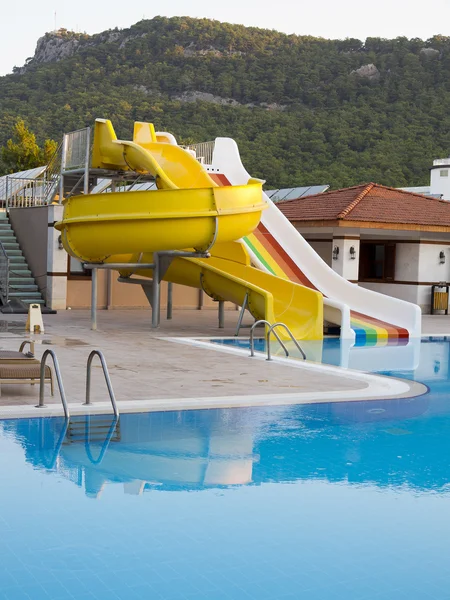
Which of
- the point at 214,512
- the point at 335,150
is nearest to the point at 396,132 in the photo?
the point at 335,150

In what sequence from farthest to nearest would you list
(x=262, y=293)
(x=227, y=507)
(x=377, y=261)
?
(x=377, y=261) → (x=262, y=293) → (x=227, y=507)

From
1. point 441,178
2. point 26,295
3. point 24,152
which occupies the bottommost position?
point 26,295

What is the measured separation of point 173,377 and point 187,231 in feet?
20.2

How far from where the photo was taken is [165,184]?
20062mm

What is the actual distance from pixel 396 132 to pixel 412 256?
25.7 meters

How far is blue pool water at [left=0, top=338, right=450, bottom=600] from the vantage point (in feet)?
17.5

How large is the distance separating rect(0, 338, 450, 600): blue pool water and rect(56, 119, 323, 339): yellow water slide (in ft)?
27.2

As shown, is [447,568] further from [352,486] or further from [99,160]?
[99,160]

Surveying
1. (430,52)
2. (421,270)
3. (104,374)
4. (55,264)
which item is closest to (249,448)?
(104,374)

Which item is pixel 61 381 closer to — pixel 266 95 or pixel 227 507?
pixel 227 507

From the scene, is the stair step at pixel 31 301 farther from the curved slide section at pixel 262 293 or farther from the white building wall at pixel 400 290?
the white building wall at pixel 400 290

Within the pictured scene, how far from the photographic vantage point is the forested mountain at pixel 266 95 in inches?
2025

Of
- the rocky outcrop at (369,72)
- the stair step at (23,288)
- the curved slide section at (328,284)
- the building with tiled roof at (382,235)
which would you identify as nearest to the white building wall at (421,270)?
the building with tiled roof at (382,235)

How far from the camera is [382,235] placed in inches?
1149
